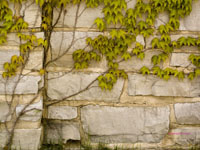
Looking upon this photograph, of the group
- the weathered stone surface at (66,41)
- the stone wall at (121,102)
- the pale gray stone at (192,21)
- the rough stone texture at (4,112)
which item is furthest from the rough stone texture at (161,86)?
the rough stone texture at (4,112)

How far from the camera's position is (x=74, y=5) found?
8.22 ft

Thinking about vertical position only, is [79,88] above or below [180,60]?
below

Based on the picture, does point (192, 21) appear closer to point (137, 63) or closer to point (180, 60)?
point (180, 60)

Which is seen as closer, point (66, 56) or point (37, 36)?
point (37, 36)

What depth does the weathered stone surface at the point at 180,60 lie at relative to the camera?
2.60 m

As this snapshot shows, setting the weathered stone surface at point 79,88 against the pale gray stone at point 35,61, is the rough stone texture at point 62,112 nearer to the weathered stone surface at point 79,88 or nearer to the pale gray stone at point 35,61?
the weathered stone surface at point 79,88

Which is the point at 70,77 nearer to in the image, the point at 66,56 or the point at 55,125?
the point at 66,56

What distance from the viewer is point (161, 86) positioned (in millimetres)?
2627

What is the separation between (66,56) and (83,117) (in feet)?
2.13

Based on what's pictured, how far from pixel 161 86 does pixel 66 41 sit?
3.50ft

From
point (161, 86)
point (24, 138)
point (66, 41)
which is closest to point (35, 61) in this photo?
point (66, 41)

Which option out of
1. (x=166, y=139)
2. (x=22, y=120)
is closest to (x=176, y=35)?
(x=166, y=139)

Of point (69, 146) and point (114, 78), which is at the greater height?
point (114, 78)

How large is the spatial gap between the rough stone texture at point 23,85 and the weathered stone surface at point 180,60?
4.41 feet
